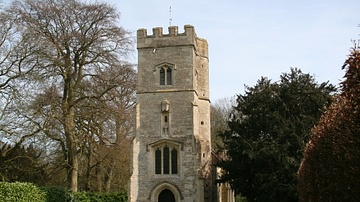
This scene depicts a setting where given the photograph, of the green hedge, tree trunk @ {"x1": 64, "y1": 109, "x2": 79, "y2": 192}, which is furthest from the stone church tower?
tree trunk @ {"x1": 64, "y1": 109, "x2": 79, "y2": 192}

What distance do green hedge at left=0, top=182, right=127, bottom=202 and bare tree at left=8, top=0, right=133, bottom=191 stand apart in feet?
2.97

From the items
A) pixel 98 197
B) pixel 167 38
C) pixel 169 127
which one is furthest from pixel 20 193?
pixel 167 38

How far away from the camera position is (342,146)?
909cm

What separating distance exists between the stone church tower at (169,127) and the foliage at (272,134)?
132 inches

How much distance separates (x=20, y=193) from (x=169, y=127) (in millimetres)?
10167

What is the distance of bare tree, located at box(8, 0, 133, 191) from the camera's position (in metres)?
21.7

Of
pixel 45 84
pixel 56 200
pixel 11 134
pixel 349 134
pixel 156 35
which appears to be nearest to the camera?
pixel 349 134

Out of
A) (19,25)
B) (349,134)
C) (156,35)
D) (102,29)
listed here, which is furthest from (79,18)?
(349,134)

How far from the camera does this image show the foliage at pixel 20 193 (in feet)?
65.4

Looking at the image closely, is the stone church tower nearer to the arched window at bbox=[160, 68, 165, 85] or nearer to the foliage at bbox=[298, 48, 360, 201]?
the arched window at bbox=[160, 68, 165, 85]

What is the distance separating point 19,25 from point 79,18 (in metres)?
3.38

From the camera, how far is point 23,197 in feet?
68.8

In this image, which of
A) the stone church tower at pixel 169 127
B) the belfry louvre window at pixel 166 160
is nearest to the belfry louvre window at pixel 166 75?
the stone church tower at pixel 169 127

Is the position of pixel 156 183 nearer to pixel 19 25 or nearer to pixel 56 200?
pixel 56 200
